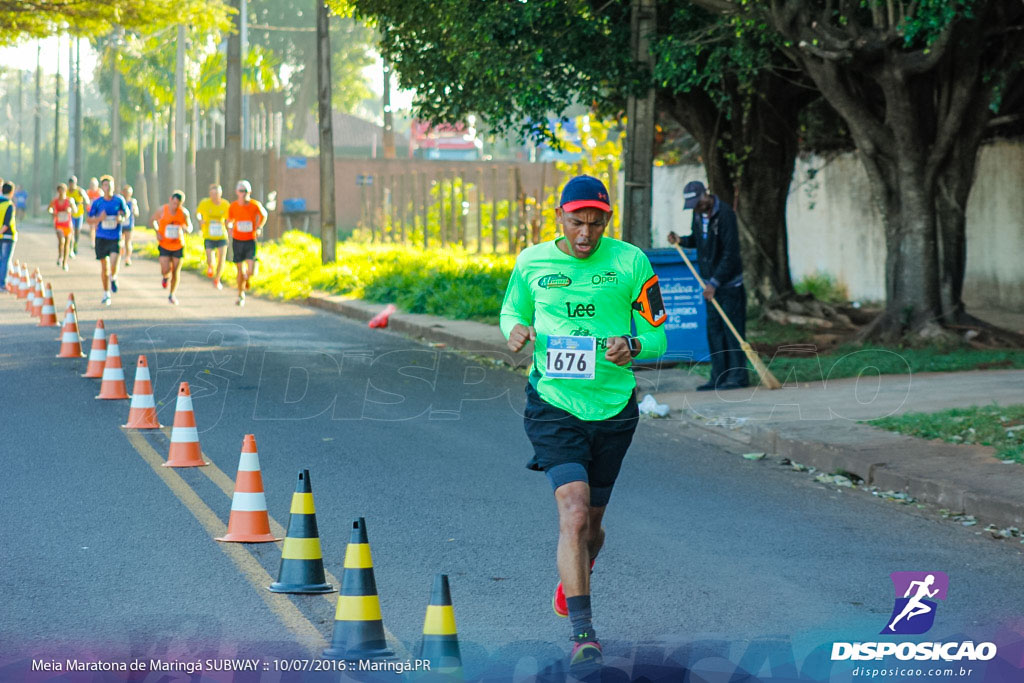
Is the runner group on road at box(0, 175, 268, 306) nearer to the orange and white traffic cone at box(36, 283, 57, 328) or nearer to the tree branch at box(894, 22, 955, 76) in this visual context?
the orange and white traffic cone at box(36, 283, 57, 328)

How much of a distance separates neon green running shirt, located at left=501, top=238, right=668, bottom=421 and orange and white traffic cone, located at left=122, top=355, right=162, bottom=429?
19.8ft

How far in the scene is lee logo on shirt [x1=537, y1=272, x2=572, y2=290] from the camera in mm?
5793

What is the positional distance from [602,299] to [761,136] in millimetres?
13768

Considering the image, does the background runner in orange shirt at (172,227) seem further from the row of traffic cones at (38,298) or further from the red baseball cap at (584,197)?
the red baseball cap at (584,197)

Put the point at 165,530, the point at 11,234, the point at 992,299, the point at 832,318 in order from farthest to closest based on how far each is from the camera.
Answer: the point at 11,234 < the point at 992,299 < the point at 832,318 < the point at 165,530

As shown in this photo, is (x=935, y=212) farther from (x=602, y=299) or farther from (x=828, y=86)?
(x=602, y=299)

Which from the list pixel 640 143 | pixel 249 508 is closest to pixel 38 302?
pixel 640 143

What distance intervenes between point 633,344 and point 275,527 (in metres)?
2.86

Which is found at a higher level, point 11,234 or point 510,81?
point 510,81

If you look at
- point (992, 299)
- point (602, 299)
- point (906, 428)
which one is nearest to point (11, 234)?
point (992, 299)

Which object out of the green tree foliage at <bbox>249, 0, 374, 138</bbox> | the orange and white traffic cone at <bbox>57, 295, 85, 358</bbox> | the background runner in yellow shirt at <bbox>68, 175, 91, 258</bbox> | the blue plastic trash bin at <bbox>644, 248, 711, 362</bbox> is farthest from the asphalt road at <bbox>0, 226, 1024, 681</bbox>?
the green tree foliage at <bbox>249, 0, 374, 138</bbox>

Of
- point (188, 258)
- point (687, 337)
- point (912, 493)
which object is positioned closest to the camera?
point (912, 493)

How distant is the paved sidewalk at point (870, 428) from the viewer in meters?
8.80

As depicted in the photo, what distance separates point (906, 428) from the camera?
10852mm
